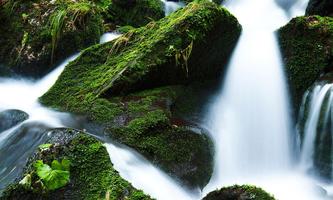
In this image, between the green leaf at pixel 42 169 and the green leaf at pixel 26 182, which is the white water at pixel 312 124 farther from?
the green leaf at pixel 26 182

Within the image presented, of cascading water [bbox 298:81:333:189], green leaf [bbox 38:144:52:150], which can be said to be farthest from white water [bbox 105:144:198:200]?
cascading water [bbox 298:81:333:189]

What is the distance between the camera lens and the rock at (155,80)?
5.05 m

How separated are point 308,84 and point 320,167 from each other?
128cm

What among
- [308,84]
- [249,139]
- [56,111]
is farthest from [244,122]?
[56,111]

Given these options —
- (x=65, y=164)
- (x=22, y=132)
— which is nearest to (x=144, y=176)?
(x=65, y=164)

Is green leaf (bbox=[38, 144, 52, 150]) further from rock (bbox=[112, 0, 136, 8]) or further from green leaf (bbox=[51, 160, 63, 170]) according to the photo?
rock (bbox=[112, 0, 136, 8])

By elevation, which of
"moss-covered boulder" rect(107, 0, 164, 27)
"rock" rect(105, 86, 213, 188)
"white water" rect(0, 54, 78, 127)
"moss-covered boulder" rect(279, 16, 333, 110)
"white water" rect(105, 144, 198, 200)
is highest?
"moss-covered boulder" rect(279, 16, 333, 110)

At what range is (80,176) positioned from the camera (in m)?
4.07

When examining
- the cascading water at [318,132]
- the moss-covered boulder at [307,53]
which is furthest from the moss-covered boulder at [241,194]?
the moss-covered boulder at [307,53]

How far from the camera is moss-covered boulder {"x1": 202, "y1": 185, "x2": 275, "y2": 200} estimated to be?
3742 mm

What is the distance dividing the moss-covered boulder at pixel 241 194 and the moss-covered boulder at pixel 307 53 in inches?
112

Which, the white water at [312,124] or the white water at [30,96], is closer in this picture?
the white water at [30,96]

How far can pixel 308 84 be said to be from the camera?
645 cm

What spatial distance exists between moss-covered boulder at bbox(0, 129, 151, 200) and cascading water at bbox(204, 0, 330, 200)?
54.4 inches
